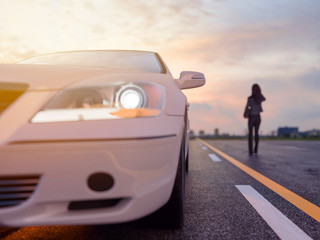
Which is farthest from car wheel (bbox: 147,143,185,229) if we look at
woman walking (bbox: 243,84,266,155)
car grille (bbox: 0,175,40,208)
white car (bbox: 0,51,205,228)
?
woman walking (bbox: 243,84,266,155)

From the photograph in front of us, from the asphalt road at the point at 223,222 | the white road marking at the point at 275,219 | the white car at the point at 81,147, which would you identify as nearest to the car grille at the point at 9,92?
the white car at the point at 81,147

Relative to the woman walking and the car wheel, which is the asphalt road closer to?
the car wheel

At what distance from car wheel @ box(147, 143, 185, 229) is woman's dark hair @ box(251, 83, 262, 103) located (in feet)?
24.0

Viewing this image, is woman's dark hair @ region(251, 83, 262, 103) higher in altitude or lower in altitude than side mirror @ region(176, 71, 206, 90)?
higher

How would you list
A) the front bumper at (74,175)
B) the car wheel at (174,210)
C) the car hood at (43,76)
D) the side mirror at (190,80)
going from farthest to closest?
1. the side mirror at (190,80)
2. the car wheel at (174,210)
3. the car hood at (43,76)
4. the front bumper at (74,175)

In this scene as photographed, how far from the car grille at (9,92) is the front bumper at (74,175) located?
1.04 feet

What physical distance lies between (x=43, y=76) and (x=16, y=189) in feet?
2.05

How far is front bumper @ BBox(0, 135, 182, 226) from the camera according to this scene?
67.3 inches

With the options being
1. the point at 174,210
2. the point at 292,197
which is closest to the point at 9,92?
the point at 174,210

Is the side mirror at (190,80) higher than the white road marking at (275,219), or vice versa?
the side mirror at (190,80)

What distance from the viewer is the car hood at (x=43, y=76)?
1934mm

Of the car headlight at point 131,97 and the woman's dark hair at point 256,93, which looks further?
the woman's dark hair at point 256,93

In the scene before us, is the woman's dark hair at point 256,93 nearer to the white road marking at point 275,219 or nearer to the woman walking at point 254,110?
the woman walking at point 254,110

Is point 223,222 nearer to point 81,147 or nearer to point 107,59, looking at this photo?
point 81,147
